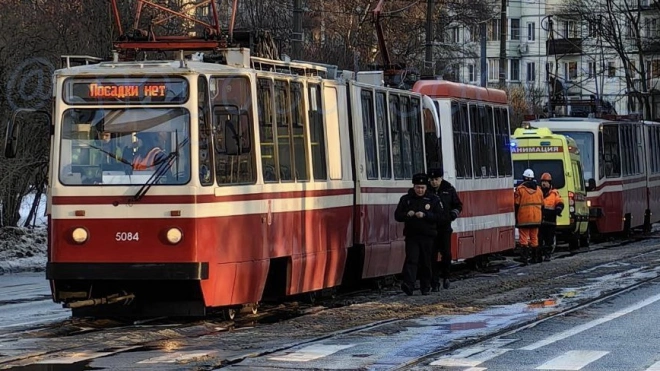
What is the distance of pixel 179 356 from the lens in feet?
39.6

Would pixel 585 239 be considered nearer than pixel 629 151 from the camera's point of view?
Yes

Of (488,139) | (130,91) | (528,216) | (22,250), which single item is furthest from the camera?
(22,250)

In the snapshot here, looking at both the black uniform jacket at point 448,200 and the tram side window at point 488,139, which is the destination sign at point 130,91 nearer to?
the black uniform jacket at point 448,200

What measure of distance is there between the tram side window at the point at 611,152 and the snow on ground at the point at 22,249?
13.9 meters

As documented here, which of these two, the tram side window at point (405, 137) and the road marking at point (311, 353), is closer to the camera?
the road marking at point (311, 353)

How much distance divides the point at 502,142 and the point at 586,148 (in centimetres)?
1061

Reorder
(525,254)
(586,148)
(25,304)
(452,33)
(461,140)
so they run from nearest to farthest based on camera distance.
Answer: (25,304) → (461,140) → (525,254) → (586,148) → (452,33)

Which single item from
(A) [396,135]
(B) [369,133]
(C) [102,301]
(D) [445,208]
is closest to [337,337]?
(C) [102,301]

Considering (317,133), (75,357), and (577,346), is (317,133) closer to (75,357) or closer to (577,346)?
(577,346)

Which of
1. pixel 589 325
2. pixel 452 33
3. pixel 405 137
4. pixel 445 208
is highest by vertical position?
pixel 452 33

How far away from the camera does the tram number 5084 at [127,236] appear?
14.4 metres

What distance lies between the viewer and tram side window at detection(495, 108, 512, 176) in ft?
82.8

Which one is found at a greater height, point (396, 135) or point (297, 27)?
point (297, 27)

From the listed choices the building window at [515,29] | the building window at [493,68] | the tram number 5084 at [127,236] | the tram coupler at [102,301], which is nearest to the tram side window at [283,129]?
the tram number 5084 at [127,236]
